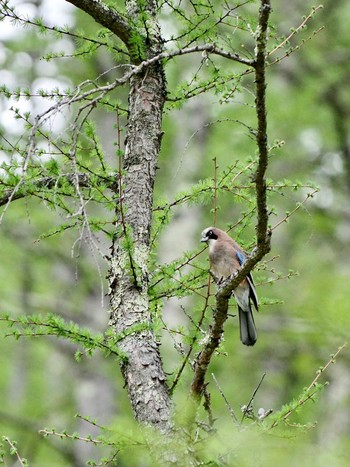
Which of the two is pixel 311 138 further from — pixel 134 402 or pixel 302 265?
pixel 134 402

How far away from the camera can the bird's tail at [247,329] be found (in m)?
4.75

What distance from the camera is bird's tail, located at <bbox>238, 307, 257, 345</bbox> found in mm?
4754

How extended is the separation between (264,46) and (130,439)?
1.68m

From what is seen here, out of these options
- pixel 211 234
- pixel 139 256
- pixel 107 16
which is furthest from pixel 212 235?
pixel 107 16

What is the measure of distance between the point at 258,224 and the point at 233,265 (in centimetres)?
182

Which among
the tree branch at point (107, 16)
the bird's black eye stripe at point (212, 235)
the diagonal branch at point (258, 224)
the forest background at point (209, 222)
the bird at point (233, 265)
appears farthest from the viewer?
the forest background at point (209, 222)

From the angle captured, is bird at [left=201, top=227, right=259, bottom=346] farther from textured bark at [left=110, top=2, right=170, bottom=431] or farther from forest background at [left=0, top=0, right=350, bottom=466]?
forest background at [left=0, top=0, right=350, bottom=466]

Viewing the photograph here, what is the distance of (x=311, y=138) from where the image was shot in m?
12.9

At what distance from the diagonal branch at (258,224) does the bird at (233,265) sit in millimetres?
954

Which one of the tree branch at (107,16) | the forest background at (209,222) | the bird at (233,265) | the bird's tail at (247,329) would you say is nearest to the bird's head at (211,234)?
the bird at (233,265)

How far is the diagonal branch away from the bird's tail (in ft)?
4.08

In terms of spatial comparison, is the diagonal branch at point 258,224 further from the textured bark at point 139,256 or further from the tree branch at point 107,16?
the tree branch at point 107,16

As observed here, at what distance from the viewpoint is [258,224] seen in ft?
10.5

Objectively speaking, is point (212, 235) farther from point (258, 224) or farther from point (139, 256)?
point (258, 224)
